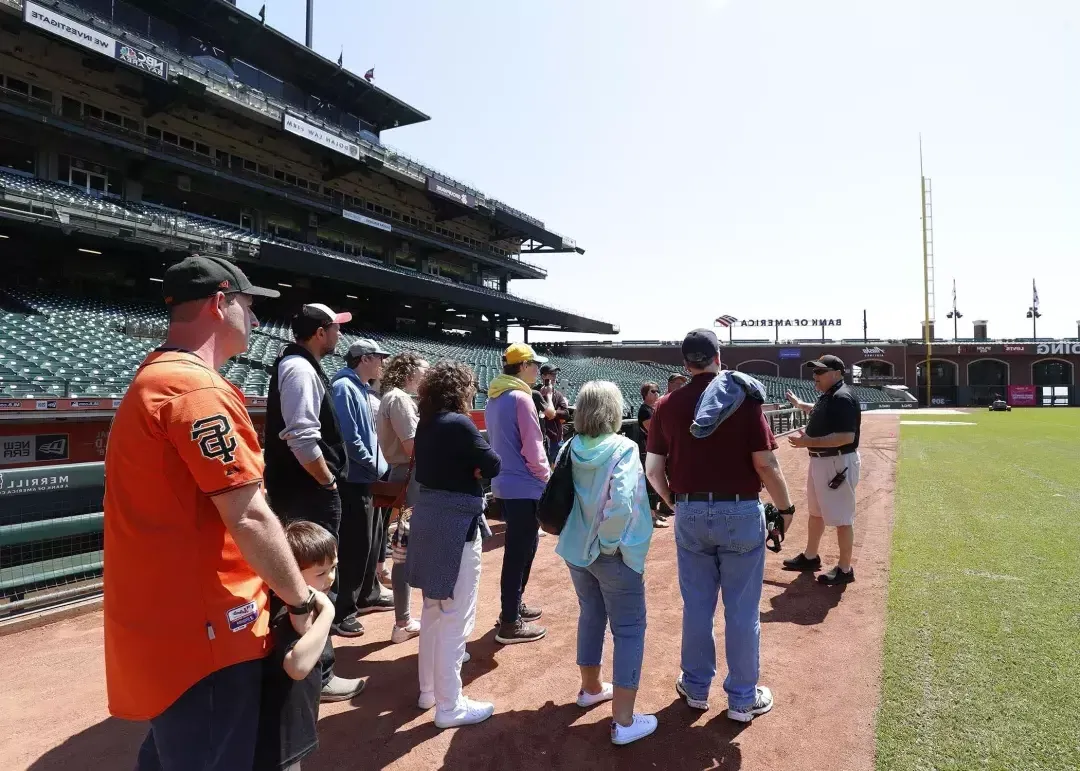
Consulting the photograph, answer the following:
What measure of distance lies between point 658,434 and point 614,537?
0.99 metres

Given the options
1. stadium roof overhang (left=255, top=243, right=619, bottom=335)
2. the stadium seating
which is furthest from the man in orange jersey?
stadium roof overhang (left=255, top=243, right=619, bottom=335)

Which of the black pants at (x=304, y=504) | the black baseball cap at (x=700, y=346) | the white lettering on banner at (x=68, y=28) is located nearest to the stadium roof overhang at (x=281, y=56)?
the white lettering on banner at (x=68, y=28)

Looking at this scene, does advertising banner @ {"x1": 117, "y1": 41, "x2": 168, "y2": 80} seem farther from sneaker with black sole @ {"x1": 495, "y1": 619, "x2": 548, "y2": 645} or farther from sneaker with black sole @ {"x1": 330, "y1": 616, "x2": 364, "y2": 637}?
sneaker with black sole @ {"x1": 495, "y1": 619, "x2": 548, "y2": 645}

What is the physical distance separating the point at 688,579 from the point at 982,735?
1573 millimetres

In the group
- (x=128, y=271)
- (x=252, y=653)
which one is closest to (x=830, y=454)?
(x=252, y=653)

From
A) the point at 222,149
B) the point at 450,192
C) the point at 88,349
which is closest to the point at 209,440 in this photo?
the point at 88,349

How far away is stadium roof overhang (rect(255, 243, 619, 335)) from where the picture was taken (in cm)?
2127

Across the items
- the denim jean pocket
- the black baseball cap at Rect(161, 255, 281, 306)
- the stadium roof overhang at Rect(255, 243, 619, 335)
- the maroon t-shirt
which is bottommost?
the denim jean pocket

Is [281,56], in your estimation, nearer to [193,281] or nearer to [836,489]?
[836,489]

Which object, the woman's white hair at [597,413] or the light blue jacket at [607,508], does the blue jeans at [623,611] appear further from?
the woman's white hair at [597,413]

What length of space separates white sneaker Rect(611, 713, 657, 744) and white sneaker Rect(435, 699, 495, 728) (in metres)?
0.72

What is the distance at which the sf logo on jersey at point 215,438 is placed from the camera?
64.9 inches

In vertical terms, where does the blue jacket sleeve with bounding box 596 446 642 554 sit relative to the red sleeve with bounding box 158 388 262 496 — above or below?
below

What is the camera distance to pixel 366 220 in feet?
93.0
